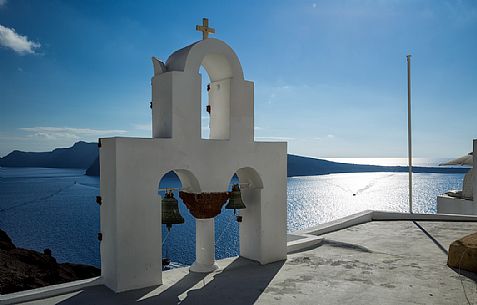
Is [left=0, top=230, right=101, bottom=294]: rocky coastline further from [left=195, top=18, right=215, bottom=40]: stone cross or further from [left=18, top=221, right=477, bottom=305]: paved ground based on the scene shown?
[left=195, top=18, right=215, bottom=40]: stone cross

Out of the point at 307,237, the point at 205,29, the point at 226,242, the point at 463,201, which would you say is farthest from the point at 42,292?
the point at 226,242

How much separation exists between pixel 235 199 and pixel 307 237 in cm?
308

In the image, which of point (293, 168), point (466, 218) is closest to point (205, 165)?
point (466, 218)

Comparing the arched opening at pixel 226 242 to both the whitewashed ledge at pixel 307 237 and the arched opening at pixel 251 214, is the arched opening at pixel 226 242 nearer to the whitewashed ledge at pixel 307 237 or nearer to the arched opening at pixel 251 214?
the whitewashed ledge at pixel 307 237

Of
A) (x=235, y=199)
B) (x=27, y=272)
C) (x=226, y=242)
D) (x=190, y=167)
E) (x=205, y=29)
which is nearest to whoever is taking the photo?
(x=190, y=167)

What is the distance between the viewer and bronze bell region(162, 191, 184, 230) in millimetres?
6707

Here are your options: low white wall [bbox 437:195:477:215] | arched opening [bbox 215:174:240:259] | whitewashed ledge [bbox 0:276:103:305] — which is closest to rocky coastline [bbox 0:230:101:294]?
whitewashed ledge [bbox 0:276:103:305]

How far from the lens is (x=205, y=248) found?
733 cm

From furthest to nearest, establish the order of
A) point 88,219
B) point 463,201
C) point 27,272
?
point 88,219
point 463,201
point 27,272

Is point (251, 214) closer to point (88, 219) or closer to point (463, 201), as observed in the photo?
point (463, 201)

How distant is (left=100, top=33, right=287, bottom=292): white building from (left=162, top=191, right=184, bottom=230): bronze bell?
31 centimetres

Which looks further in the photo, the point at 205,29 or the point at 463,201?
the point at 463,201

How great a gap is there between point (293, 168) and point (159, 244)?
440ft


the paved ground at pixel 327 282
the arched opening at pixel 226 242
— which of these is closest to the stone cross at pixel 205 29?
the paved ground at pixel 327 282
